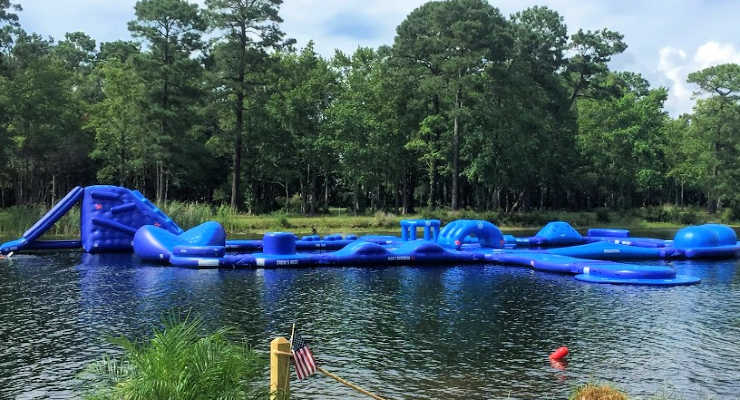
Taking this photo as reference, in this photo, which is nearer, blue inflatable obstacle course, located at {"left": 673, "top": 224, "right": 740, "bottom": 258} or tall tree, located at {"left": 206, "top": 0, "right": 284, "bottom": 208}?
blue inflatable obstacle course, located at {"left": 673, "top": 224, "right": 740, "bottom": 258}

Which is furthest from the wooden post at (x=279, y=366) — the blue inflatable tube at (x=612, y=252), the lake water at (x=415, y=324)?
the blue inflatable tube at (x=612, y=252)

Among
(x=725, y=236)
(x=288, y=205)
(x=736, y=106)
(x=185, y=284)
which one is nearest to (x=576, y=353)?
(x=185, y=284)

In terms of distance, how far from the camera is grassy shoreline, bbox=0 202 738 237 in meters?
39.0

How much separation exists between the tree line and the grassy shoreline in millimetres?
3749

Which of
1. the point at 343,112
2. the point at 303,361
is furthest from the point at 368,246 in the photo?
the point at 343,112

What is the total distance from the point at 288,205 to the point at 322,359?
186ft

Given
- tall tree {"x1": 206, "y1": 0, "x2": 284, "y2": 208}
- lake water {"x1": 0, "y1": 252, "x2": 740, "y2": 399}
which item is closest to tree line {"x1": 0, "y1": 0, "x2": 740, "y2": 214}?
tall tree {"x1": 206, "y1": 0, "x2": 284, "y2": 208}

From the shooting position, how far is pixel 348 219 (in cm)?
4922

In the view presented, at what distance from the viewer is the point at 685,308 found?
58.9ft

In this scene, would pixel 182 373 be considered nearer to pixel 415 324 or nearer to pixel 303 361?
pixel 303 361

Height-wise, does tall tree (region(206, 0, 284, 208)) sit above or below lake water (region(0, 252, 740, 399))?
above

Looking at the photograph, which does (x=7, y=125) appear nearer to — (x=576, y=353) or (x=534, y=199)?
(x=576, y=353)

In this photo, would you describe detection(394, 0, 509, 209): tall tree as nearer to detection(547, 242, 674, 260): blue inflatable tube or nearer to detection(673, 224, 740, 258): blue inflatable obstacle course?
detection(547, 242, 674, 260): blue inflatable tube

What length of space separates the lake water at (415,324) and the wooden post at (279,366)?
293 centimetres
